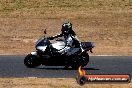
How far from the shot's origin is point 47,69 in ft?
59.7

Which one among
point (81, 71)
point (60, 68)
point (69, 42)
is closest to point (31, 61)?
point (60, 68)

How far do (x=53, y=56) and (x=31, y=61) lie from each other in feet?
2.61

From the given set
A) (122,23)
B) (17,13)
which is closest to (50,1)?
(17,13)

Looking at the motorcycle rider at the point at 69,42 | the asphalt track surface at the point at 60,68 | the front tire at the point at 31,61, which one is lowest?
the asphalt track surface at the point at 60,68

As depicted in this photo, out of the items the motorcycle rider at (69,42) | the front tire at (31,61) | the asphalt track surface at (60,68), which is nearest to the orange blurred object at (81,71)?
the asphalt track surface at (60,68)

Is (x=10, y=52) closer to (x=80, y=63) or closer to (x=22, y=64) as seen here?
(x=22, y=64)

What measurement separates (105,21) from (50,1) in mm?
4995

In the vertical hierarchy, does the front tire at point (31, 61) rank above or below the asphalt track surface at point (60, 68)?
above

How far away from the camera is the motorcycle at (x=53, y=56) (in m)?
18.0

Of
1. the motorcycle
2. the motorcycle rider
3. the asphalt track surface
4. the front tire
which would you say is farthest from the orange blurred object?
the front tire

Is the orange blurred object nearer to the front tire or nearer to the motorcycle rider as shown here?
the motorcycle rider

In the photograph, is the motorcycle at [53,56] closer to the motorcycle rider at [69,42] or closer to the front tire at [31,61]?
the front tire at [31,61]

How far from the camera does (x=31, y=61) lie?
59.5ft

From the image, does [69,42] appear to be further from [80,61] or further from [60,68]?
[60,68]
